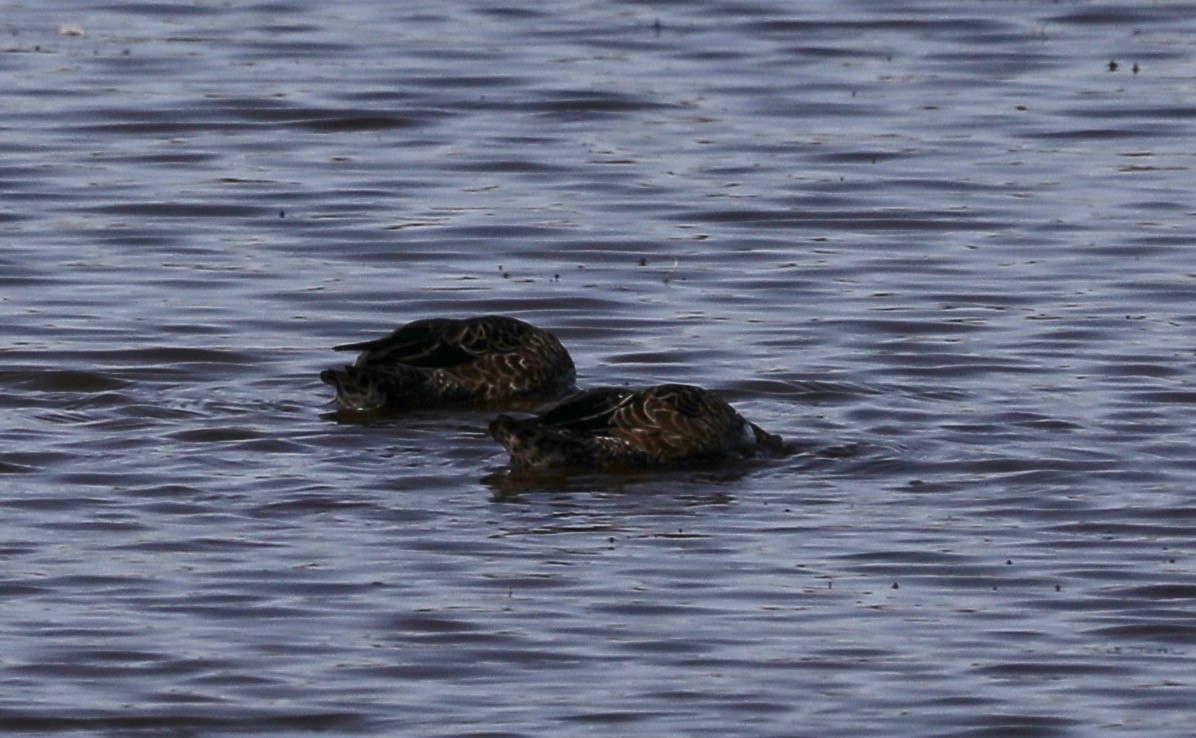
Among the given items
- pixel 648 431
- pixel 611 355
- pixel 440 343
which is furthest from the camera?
pixel 611 355

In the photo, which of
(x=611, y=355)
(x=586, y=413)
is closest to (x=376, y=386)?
(x=586, y=413)

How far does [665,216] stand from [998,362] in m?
4.02

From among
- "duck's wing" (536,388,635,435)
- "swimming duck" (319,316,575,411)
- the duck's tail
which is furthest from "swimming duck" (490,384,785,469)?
"swimming duck" (319,316,575,411)

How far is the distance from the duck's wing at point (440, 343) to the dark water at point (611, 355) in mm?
349

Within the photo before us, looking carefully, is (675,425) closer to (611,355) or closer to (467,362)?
(467,362)

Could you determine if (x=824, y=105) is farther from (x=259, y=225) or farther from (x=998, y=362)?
(x=998, y=362)

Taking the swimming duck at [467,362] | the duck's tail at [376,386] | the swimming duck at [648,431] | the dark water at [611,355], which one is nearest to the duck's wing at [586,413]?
the swimming duck at [648,431]

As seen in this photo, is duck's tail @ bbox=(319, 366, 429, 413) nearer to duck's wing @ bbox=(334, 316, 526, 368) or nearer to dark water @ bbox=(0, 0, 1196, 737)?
duck's wing @ bbox=(334, 316, 526, 368)

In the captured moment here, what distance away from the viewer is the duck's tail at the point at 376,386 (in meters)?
13.3

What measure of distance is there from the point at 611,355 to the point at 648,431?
2.51 meters

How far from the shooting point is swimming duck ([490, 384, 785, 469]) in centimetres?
1247

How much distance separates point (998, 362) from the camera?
1459cm

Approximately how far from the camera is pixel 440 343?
13945 mm

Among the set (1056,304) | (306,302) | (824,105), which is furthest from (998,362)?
(824,105)
